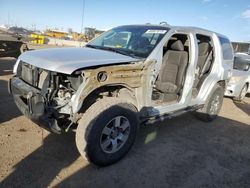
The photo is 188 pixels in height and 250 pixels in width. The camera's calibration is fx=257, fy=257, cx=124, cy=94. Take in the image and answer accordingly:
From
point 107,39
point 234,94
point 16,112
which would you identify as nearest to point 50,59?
point 107,39

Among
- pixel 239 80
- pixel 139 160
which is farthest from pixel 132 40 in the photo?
pixel 239 80

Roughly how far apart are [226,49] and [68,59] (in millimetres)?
4299

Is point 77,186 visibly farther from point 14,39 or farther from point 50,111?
point 14,39

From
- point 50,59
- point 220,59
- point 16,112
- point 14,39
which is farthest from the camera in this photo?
point 14,39

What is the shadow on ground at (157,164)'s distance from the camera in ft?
10.4

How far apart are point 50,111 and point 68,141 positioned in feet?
3.61

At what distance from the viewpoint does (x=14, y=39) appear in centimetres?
973

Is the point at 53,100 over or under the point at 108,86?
under

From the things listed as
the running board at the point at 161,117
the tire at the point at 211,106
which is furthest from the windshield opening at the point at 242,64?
the running board at the point at 161,117

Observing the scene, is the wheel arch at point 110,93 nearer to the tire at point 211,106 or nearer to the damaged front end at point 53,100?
the damaged front end at point 53,100

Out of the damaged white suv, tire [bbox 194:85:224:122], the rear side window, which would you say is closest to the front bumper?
→ the damaged white suv

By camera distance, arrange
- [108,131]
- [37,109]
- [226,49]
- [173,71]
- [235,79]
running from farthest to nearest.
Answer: [235,79] < [226,49] < [173,71] < [108,131] < [37,109]

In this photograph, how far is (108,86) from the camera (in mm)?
3482

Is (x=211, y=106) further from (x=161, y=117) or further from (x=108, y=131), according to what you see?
(x=108, y=131)
